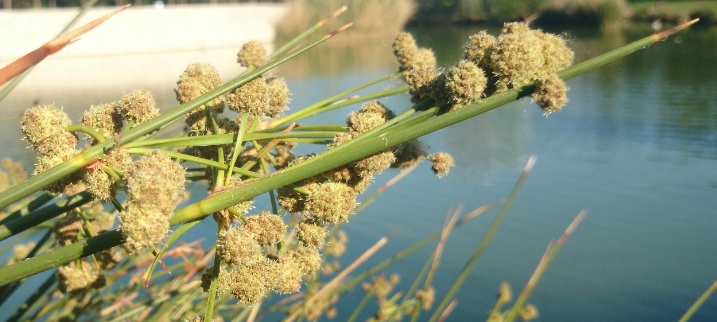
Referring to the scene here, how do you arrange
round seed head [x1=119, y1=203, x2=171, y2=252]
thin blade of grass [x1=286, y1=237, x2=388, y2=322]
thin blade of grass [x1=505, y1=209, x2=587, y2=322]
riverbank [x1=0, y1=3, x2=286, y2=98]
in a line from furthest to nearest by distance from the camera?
riverbank [x1=0, y1=3, x2=286, y2=98] → thin blade of grass [x1=286, y1=237, x2=388, y2=322] → thin blade of grass [x1=505, y1=209, x2=587, y2=322] → round seed head [x1=119, y1=203, x2=171, y2=252]

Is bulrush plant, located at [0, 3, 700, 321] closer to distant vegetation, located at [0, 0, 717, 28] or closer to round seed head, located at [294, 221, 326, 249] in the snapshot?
round seed head, located at [294, 221, 326, 249]

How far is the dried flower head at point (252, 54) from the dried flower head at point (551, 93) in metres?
0.36

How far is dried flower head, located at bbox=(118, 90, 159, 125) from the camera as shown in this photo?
0.58m

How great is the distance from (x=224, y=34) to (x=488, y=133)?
974 centimetres

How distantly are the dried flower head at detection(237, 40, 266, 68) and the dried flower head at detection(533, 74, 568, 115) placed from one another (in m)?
0.36

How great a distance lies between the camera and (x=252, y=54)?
30.0 inches

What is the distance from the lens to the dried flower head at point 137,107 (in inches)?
22.6

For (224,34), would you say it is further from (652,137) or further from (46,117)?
(46,117)

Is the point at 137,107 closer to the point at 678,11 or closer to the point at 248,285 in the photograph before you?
the point at 248,285

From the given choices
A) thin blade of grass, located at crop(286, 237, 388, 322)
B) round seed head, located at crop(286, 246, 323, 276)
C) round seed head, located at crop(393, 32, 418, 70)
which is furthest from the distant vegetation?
round seed head, located at crop(286, 246, 323, 276)

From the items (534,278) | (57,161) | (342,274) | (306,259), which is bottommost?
(342,274)

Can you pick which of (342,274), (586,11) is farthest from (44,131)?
(586,11)

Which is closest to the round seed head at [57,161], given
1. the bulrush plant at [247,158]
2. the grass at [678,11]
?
the bulrush plant at [247,158]

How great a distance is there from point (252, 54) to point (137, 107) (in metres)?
0.21
